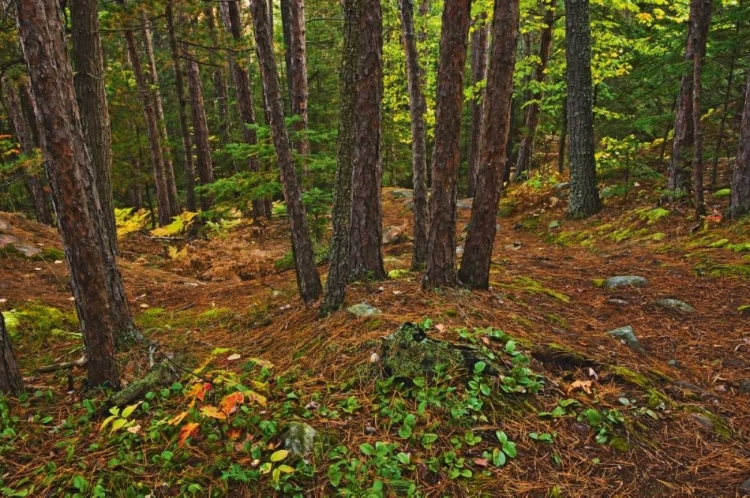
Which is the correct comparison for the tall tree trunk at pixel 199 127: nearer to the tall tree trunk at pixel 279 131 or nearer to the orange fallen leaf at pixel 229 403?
the tall tree trunk at pixel 279 131

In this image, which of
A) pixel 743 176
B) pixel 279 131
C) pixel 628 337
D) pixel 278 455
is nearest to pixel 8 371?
pixel 278 455

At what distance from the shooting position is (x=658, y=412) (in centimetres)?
296

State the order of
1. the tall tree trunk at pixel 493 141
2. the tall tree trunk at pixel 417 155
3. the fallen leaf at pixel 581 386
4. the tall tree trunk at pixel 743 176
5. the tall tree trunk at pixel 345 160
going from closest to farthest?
the fallen leaf at pixel 581 386, the tall tree trunk at pixel 493 141, the tall tree trunk at pixel 345 160, the tall tree trunk at pixel 417 155, the tall tree trunk at pixel 743 176

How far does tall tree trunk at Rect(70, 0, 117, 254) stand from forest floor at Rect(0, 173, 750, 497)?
6.85 feet

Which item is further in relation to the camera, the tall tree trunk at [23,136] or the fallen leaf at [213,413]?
the tall tree trunk at [23,136]

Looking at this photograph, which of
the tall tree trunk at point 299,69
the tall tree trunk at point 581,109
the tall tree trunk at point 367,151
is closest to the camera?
the tall tree trunk at point 367,151

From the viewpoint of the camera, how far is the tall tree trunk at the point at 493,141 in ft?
13.6

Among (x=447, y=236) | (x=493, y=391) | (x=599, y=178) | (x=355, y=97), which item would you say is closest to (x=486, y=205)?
(x=447, y=236)

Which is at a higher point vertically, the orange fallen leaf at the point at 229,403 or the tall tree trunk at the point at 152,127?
the tall tree trunk at the point at 152,127

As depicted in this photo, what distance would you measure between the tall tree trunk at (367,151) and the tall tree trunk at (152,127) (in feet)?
30.4

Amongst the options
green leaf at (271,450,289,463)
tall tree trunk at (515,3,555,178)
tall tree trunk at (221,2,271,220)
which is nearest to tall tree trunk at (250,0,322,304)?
green leaf at (271,450,289,463)

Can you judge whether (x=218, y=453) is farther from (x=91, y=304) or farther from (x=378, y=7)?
(x=378, y=7)

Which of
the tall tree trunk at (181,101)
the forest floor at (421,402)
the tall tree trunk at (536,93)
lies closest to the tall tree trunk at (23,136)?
the tall tree trunk at (181,101)

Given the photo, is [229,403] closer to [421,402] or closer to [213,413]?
[213,413]
